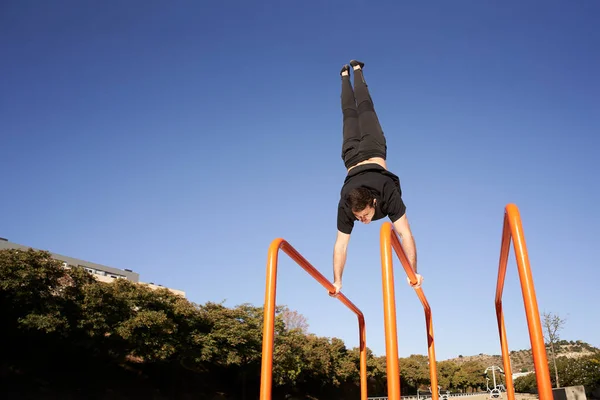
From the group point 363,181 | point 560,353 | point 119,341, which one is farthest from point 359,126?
point 560,353

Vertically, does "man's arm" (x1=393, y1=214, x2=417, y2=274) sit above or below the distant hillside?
below

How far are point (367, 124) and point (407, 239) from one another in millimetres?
1319

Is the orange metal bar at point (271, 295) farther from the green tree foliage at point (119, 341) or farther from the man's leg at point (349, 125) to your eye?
the green tree foliage at point (119, 341)

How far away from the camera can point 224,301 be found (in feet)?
86.8

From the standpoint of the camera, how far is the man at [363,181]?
3.87 m

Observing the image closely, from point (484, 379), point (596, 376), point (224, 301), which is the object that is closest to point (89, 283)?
point (224, 301)

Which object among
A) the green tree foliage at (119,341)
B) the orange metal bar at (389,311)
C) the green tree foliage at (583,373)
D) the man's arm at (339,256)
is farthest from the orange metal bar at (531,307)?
the green tree foliage at (583,373)

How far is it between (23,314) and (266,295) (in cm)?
1887

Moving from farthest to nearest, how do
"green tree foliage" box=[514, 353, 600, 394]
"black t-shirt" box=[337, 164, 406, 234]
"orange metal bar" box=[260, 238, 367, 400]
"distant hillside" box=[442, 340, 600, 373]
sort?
"distant hillside" box=[442, 340, 600, 373] → "green tree foliage" box=[514, 353, 600, 394] → "black t-shirt" box=[337, 164, 406, 234] → "orange metal bar" box=[260, 238, 367, 400]

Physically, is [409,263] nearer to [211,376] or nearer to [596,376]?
[211,376]

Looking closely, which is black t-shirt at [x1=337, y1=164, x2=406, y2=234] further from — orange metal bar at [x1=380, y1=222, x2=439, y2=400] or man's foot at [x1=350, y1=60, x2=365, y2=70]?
man's foot at [x1=350, y1=60, x2=365, y2=70]

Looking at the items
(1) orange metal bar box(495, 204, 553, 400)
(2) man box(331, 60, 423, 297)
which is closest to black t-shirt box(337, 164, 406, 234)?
(2) man box(331, 60, 423, 297)

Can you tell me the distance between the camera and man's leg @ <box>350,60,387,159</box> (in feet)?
13.9

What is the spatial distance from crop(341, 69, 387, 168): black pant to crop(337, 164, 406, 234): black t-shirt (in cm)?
22
